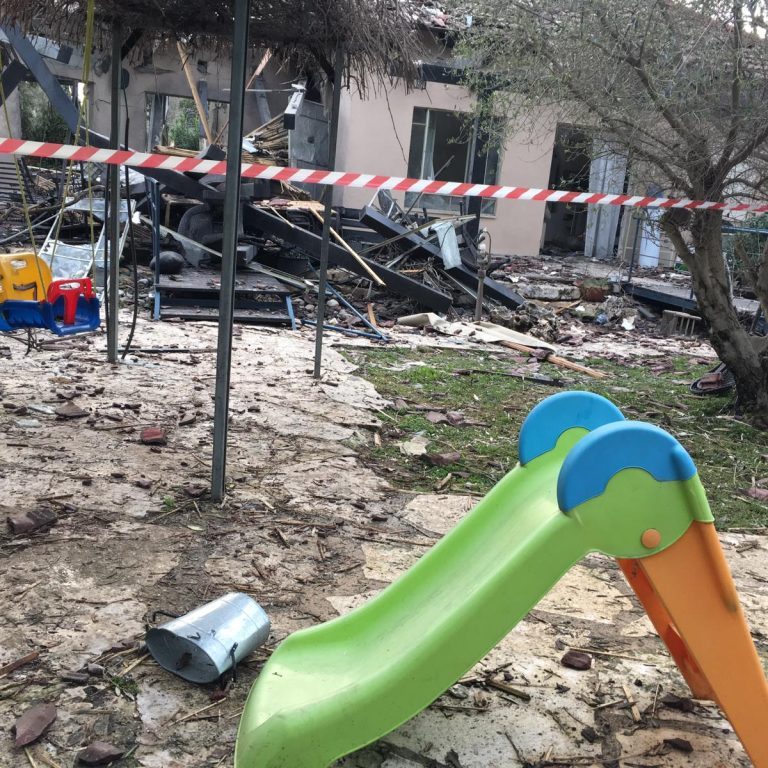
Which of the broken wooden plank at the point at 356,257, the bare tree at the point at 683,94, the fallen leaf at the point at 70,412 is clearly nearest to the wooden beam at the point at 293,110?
the broken wooden plank at the point at 356,257

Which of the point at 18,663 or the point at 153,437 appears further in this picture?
the point at 153,437

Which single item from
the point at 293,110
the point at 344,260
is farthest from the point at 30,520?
the point at 293,110

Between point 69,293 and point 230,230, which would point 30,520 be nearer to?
point 230,230

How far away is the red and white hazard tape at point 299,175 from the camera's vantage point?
4895mm

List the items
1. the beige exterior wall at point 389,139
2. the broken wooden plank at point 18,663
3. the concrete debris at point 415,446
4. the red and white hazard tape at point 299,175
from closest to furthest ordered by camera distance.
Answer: the broken wooden plank at point 18,663 → the red and white hazard tape at point 299,175 → the concrete debris at point 415,446 → the beige exterior wall at point 389,139

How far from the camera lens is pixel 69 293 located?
5293 mm

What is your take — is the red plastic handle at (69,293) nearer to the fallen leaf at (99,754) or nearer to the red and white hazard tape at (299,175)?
the red and white hazard tape at (299,175)

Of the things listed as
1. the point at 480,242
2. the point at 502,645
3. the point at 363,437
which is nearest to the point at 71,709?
the point at 502,645

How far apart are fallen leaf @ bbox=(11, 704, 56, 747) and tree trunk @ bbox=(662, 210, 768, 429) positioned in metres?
6.05

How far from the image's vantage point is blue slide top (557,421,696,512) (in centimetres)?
221

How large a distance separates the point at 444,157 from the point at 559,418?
56.5 feet

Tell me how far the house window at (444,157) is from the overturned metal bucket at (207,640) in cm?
1598

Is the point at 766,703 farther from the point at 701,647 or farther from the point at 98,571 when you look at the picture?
the point at 98,571

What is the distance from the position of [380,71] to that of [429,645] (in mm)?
5767
